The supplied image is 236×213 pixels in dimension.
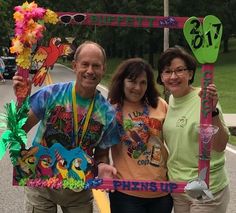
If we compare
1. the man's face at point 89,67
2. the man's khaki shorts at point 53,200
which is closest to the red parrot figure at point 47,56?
the man's face at point 89,67

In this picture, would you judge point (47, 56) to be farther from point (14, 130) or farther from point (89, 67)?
point (14, 130)

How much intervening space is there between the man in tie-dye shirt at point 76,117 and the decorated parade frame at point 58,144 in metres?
0.03

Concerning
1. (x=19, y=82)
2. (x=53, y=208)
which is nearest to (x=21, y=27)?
(x=19, y=82)

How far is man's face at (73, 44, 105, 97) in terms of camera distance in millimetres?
3205

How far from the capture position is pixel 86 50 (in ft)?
10.6

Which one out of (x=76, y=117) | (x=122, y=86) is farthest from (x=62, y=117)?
(x=122, y=86)

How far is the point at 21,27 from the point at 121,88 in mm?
844

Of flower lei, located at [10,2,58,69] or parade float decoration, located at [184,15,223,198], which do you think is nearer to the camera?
parade float decoration, located at [184,15,223,198]

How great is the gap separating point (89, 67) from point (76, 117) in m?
0.33

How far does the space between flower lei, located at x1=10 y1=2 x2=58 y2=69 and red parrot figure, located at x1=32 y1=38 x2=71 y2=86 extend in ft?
0.25

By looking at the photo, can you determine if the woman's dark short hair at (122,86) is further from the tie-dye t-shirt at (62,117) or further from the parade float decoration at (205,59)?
the parade float decoration at (205,59)

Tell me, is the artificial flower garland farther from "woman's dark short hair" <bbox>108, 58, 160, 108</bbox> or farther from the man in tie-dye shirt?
"woman's dark short hair" <bbox>108, 58, 160, 108</bbox>

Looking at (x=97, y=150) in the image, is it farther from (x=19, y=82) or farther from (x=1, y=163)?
(x=1, y=163)

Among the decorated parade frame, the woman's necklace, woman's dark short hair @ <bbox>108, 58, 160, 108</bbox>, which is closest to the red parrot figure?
the decorated parade frame
